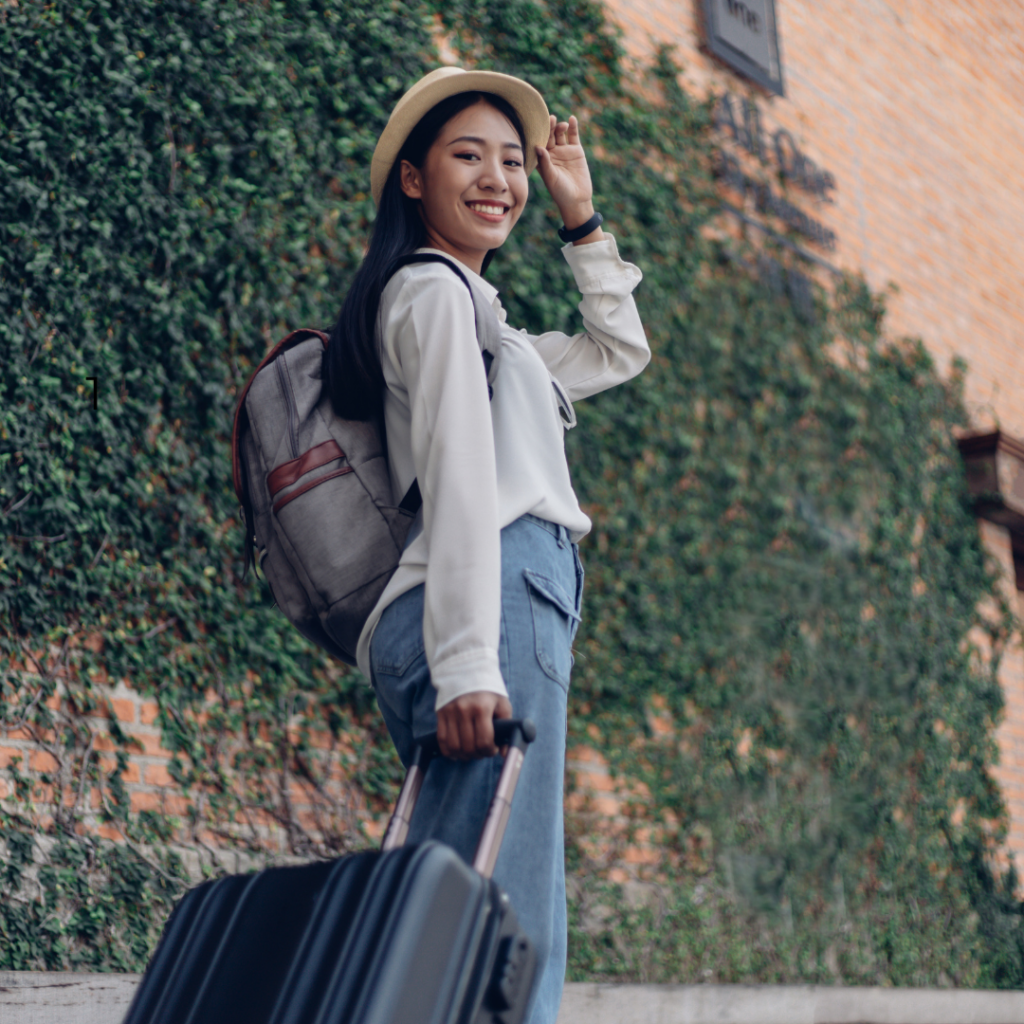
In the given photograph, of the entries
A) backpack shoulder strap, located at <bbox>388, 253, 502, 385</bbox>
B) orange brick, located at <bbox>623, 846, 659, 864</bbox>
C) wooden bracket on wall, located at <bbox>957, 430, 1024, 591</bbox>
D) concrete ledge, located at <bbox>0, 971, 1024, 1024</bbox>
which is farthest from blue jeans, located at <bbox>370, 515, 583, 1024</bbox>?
wooden bracket on wall, located at <bbox>957, 430, 1024, 591</bbox>

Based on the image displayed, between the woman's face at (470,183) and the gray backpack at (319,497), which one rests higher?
the woman's face at (470,183)

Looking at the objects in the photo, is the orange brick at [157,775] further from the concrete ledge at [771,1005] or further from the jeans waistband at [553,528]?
the jeans waistband at [553,528]

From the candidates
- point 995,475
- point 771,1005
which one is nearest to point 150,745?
point 771,1005

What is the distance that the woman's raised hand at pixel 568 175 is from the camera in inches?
83.3

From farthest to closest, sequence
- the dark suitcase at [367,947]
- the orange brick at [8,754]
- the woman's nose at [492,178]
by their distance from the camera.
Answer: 1. the orange brick at [8,754]
2. the woman's nose at [492,178]
3. the dark suitcase at [367,947]

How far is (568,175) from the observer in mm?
2125

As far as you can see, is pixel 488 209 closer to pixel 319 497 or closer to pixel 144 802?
pixel 319 497

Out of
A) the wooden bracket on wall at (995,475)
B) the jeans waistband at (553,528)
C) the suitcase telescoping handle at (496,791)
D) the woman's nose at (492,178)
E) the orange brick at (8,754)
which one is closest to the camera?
the suitcase telescoping handle at (496,791)

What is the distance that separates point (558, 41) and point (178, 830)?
3.46 metres

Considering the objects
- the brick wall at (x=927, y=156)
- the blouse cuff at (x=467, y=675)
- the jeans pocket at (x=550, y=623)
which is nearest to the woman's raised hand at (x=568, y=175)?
the jeans pocket at (x=550, y=623)

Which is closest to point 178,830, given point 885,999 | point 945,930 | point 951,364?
point 885,999

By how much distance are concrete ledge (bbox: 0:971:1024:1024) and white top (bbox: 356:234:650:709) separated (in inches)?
43.1

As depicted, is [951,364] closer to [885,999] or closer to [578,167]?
[885,999]

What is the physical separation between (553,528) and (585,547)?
2572 mm
